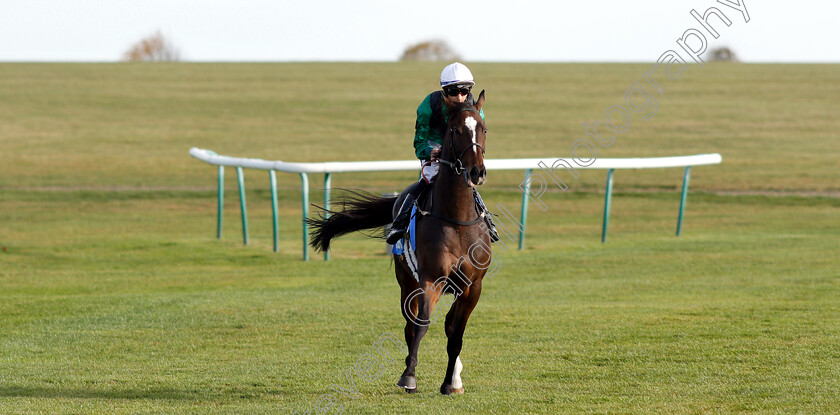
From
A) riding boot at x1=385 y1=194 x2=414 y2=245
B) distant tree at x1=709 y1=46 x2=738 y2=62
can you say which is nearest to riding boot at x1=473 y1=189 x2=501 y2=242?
riding boot at x1=385 y1=194 x2=414 y2=245

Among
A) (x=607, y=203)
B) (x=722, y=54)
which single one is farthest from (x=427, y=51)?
(x=607, y=203)

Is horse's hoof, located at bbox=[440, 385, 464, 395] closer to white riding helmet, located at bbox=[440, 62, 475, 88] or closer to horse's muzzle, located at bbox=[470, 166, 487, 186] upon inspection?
horse's muzzle, located at bbox=[470, 166, 487, 186]

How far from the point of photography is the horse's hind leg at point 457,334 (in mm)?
6332

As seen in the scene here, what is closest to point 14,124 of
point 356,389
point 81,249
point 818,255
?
point 81,249

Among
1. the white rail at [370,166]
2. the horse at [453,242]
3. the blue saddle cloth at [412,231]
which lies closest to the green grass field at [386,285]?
the horse at [453,242]

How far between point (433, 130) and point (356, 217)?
1346 mm

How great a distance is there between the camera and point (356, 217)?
764cm

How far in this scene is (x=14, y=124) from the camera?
3503 centimetres

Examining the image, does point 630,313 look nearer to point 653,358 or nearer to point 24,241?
point 653,358

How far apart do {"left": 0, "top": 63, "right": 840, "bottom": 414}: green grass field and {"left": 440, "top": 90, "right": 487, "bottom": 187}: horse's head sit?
147cm

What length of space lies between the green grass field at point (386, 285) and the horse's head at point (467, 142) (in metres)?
1.47

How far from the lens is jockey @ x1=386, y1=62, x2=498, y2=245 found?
616cm

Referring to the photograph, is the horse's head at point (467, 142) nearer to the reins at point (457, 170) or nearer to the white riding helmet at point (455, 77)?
the reins at point (457, 170)

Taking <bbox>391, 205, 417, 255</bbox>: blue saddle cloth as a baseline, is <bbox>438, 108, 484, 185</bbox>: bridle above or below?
above
